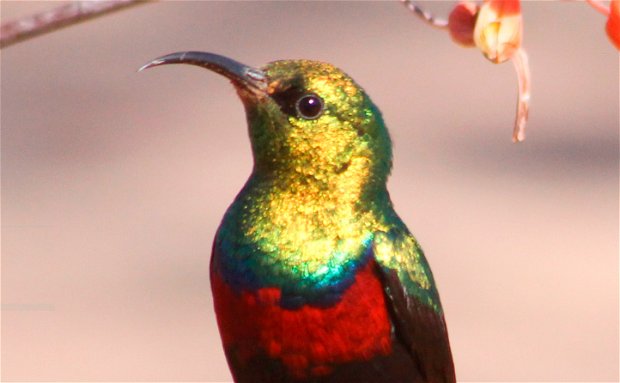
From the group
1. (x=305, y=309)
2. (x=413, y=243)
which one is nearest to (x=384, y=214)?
(x=413, y=243)

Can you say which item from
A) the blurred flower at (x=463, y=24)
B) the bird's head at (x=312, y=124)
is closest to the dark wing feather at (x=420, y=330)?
the bird's head at (x=312, y=124)

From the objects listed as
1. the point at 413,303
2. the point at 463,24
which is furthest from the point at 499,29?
the point at 413,303

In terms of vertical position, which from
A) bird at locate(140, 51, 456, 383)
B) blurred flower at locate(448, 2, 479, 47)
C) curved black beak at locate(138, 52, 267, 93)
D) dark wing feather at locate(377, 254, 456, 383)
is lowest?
dark wing feather at locate(377, 254, 456, 383)

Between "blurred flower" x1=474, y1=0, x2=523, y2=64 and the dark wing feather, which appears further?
the dark wing feather

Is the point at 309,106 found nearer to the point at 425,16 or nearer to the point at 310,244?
the point at 310,244

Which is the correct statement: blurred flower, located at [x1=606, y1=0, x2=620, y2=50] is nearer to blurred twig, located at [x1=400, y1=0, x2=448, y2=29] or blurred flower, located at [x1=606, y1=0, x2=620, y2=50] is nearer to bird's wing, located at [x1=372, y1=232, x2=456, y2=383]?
blurred twig, located at [x1=400, y1=0, x2=448, y2=29]

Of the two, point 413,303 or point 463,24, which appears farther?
point 413,303

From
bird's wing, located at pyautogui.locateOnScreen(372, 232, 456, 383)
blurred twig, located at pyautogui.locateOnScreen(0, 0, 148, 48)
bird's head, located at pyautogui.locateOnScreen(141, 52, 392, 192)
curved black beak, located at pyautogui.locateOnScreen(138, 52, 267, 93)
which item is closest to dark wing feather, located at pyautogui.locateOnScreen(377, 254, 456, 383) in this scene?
bird's wing, located at pyautogui.locateOnScreen(372, 232, 456, 383)

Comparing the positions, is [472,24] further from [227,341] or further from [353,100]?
[227,341]
